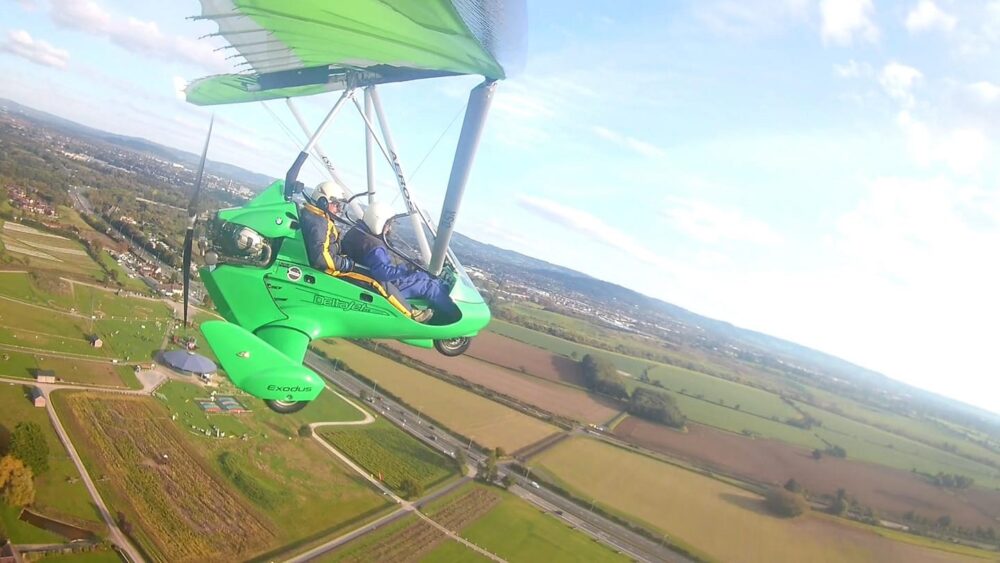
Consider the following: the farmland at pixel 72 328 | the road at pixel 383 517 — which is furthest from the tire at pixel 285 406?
the farmland at pixel 72 328

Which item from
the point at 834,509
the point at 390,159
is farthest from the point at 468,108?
the point at 834,509

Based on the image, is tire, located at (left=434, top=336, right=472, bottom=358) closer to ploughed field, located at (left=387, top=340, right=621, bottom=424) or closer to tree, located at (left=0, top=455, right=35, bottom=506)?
tree, located at (left=0, top=455, right=35, bottom=506)

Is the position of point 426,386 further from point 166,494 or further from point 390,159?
point 390,159

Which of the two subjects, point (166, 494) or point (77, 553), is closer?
point (77, 553)

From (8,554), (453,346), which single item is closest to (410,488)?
(8,554)

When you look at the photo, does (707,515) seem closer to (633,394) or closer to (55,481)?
(633,394)

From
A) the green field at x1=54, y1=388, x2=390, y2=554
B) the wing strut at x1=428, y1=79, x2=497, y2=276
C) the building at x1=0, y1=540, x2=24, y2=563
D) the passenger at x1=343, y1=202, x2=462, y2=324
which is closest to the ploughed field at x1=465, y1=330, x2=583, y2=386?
the green field at x1=54, y1=388, x2=390, y2=554

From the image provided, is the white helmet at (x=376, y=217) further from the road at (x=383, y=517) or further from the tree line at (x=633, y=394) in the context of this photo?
the tree line at (x=633, y=394)
